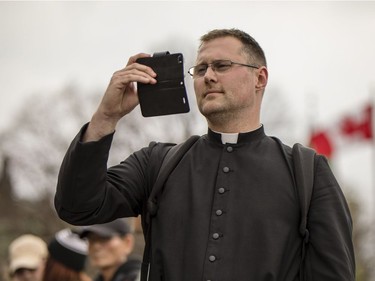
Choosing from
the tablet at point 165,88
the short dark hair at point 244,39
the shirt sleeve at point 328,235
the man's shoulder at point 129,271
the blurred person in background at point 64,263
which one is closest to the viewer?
the shirt sleeve at point 328,235

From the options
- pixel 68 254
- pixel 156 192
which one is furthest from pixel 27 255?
pixel 156 192

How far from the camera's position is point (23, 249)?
733 centimetres

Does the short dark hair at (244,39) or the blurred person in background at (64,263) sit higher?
the short dark hair at (244,39)

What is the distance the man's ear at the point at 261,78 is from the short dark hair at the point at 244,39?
0.03m

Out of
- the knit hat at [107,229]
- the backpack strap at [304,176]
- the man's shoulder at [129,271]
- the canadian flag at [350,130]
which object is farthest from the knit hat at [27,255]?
the canadian flag at [350,130]

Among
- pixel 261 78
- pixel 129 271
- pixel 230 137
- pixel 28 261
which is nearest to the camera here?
pixel 230 137

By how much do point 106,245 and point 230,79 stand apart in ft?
9.47

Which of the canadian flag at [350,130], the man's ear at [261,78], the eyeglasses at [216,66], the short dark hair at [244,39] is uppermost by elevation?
the short dark hair at [244,39]

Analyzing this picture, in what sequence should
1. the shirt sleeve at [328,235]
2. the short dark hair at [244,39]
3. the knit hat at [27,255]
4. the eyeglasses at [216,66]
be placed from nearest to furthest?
the shirt sleeve at [328,235], the eyeglasses at [216,66], the short dark hair at [244,39], the knit hat at [27,255]

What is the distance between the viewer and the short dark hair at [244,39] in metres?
4.39

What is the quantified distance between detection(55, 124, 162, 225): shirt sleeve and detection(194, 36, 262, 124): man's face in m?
0.47

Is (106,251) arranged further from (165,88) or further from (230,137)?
(165,88)

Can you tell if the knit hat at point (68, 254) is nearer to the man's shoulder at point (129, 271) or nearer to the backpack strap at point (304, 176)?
the man's shoulder at point (129, 271)

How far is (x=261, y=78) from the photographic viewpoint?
4.44m
